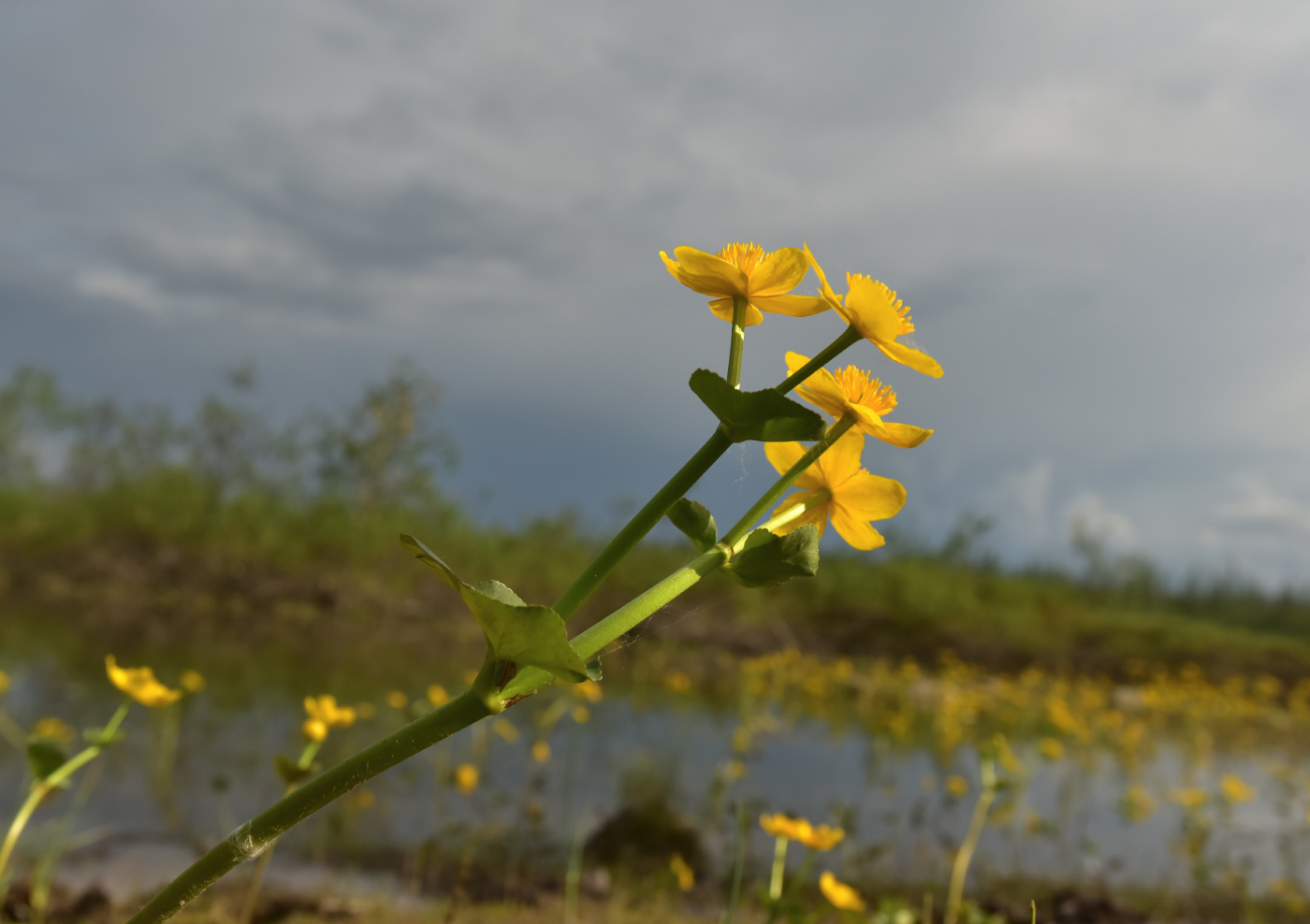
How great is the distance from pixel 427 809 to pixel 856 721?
11.0 feet

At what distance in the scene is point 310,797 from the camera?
14.2 inches

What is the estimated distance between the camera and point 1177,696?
6246 millimetres

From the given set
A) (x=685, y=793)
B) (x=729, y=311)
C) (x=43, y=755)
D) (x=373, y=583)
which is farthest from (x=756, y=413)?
(x=373, y=583)

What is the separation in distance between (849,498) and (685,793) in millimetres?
3424

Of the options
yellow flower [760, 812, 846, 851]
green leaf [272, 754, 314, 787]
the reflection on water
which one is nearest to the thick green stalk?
green leaf [272, 754, 314, 787]

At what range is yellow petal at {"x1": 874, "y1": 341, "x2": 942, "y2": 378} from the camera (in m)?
0.46

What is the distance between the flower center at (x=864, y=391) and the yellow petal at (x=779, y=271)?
65mm

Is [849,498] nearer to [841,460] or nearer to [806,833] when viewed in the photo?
[841,460]

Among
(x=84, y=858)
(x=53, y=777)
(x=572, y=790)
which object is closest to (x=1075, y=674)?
(x=572, y=790)

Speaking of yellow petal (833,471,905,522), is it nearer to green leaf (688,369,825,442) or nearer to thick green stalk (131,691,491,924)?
green leaf (688,369,825,442)

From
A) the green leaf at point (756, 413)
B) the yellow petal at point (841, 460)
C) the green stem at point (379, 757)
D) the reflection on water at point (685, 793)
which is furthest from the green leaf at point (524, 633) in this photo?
the reflection on water at point (685, 793)

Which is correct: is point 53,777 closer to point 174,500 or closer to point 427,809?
point 427,809

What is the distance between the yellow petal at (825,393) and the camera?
47cm

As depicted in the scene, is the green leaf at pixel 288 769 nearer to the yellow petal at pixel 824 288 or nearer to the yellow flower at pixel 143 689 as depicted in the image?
the yellow flower at pixel 143 689
